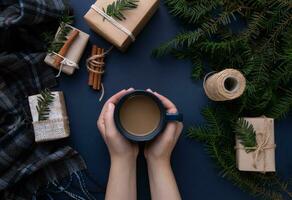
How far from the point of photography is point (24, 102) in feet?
2.92

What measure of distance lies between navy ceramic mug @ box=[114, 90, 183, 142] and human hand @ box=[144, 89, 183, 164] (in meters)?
0.02

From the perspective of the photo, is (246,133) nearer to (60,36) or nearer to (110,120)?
(110,120)

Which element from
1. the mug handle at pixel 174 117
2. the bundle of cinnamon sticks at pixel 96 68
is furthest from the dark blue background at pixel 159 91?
the mug handle at pixel 174 117

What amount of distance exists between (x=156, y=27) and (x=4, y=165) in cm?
47

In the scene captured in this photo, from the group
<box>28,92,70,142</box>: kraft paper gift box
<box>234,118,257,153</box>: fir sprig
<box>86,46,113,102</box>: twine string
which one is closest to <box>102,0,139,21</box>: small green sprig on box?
<box>86,46,113,102</box>: twine string

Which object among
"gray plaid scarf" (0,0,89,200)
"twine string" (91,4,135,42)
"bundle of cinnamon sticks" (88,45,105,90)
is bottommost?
"gray plaid scarf" (0,0,89,200)

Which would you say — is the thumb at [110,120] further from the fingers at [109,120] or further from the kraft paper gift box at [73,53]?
the kraft paper gift box at [73,53]

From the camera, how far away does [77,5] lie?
92 centimetres

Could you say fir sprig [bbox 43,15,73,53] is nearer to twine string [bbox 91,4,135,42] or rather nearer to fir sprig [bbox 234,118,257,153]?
twine string [bbox 91,4,135,42]

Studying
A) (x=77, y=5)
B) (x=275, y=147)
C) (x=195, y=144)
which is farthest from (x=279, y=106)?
(x=77, y=5)

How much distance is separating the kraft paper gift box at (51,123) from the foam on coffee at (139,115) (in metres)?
0.14

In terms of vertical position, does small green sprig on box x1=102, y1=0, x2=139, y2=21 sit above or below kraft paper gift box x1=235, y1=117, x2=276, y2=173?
above

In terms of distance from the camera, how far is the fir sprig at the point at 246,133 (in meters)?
0.83

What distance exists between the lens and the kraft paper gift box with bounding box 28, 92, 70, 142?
852 mm
